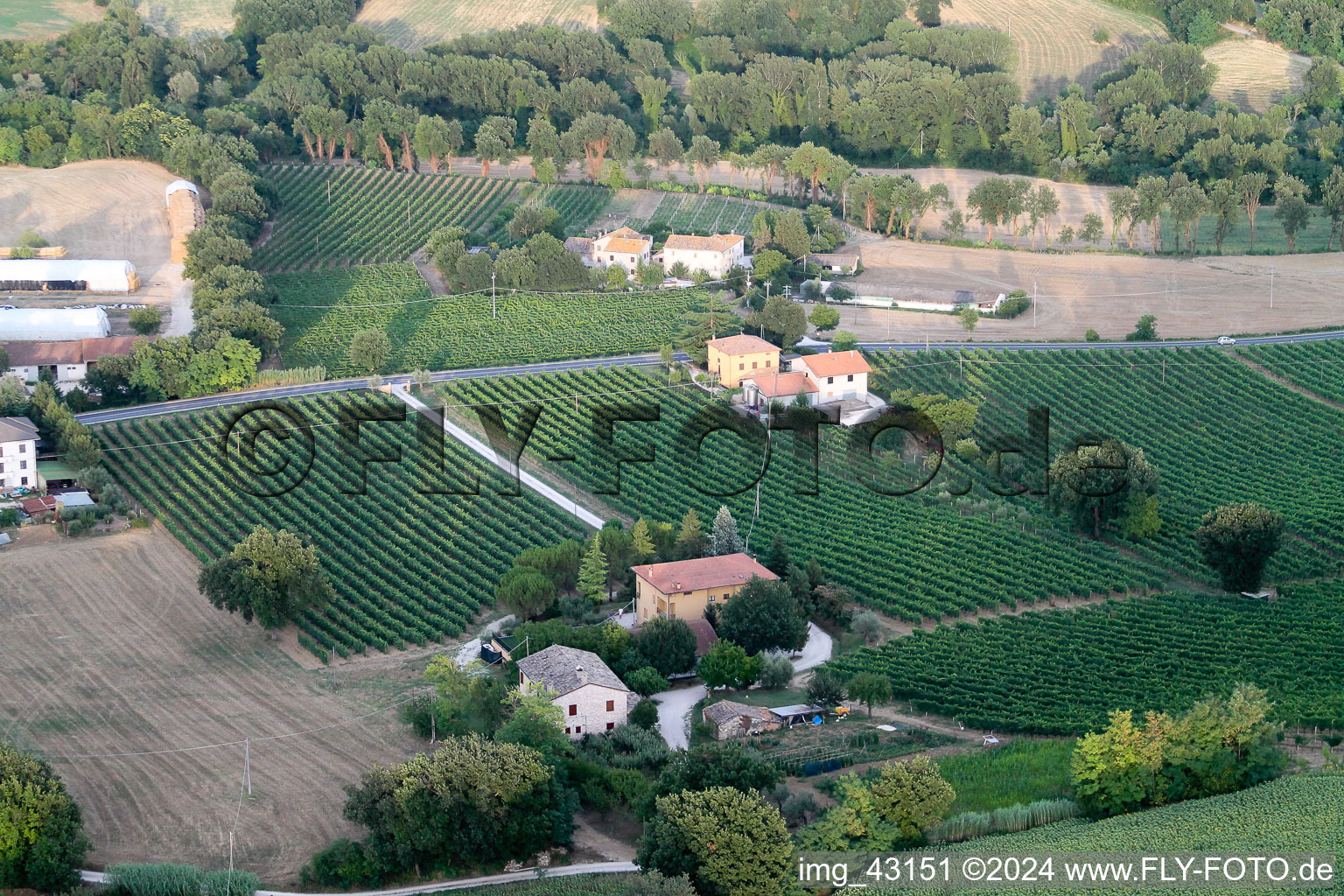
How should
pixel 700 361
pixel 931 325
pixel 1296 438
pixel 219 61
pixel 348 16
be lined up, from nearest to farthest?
pixel 1296 438, pixel 700 361, pixel 931 325, pixel 219 61, pixel 348 16

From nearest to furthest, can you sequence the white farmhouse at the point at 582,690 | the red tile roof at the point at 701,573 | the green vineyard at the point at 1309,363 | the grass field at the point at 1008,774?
the grass field at the point at 1008,774 < the white farmhouse at the point at 582,690 < the red tile roof at the point at 701,573 < the green vineyard at the point at 1309,363

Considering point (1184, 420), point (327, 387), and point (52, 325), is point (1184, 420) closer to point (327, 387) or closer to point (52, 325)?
point (327, 387)

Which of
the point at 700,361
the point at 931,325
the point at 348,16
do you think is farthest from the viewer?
the point at 348,16

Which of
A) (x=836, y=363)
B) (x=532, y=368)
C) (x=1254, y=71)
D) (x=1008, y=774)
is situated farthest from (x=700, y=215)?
(x=1008, y=774)

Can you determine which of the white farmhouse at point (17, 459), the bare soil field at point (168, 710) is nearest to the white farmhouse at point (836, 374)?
the bare soil field at point (168, 710)

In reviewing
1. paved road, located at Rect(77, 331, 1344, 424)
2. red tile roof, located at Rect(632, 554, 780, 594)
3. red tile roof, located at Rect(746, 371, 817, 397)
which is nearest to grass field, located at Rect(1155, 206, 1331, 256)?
paved road, located at Rect(77, 331, 1344, 424)

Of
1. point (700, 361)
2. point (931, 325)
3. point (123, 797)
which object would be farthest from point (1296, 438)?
point (123, 797)

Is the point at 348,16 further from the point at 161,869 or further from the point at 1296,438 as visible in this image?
the point at 161,869

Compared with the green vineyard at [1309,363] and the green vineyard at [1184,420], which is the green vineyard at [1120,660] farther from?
the green vineyard at [1309,363]
